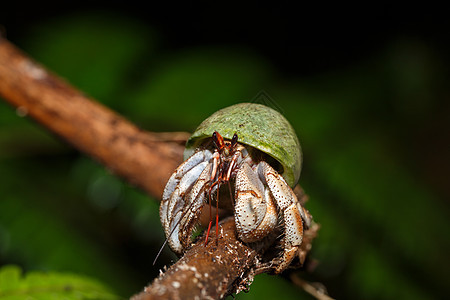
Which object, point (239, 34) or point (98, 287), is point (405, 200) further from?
point (239, 34)

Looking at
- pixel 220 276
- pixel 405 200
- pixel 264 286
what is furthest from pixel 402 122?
pixel 220 276

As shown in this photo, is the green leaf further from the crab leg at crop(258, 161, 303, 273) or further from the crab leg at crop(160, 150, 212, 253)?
the crab leg at crop(258, 161, 303, 273)

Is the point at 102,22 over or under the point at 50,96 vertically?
over

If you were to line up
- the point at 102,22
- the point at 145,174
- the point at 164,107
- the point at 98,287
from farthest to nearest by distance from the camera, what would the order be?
the point at 102,22
the point at 164,107
the point at 145,174
the point at 98,287

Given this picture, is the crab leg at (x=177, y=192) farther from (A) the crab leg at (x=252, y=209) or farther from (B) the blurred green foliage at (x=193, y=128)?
(B) the blurred green foliage at (x=193, y=128)

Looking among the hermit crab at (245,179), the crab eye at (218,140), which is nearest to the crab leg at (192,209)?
the hermit crab at (245,179)

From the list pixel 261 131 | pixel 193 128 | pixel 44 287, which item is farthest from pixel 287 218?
pixel 193 128

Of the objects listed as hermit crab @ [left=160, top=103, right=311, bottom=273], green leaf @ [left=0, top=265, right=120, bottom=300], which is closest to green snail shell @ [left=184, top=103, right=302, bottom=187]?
hermit crab @ [left=160, top=103, right=311, bottom=273]
